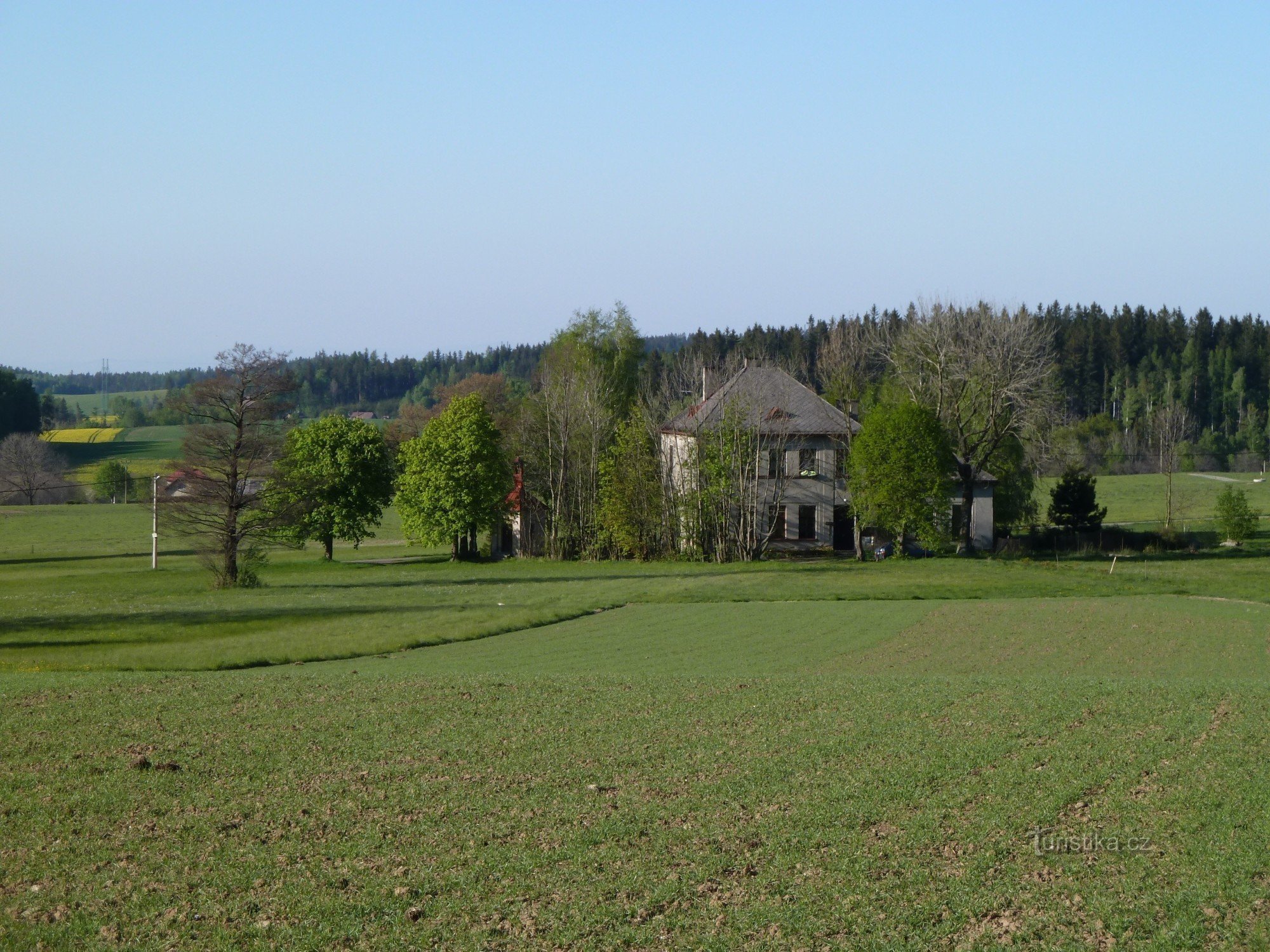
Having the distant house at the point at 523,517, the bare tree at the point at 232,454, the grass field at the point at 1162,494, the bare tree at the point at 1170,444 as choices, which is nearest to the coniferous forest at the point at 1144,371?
the grass field at the point at 1162,494

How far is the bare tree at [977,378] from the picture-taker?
215 feet

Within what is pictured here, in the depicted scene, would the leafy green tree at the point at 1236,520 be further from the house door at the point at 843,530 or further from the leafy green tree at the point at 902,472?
the house door at the point at 843,530

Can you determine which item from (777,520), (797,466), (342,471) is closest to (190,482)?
(342,471)

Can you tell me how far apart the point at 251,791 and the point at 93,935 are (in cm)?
350

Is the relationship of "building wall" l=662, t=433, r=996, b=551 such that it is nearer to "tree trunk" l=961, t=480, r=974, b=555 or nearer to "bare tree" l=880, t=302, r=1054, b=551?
"tree trunk" l=961, t=480, r=974, b=555

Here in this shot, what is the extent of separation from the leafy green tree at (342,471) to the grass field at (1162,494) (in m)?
46.2

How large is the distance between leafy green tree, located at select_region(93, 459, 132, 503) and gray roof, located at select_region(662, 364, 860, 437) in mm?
75383

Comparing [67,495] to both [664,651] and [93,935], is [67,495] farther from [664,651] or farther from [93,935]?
[93,935]

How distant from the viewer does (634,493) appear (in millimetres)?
65438

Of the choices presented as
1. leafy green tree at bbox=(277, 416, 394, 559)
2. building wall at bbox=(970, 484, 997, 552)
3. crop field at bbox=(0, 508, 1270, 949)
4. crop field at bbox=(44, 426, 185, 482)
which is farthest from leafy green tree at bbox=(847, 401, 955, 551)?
crop field at bbox=(44, 426, 185, 482)

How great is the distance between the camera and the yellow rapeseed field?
182 metres

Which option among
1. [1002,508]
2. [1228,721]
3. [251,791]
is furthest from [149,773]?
[1002,508]

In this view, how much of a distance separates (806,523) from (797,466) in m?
3.31

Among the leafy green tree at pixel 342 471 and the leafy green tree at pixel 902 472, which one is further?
the leafy green tree at pixel 342 471
